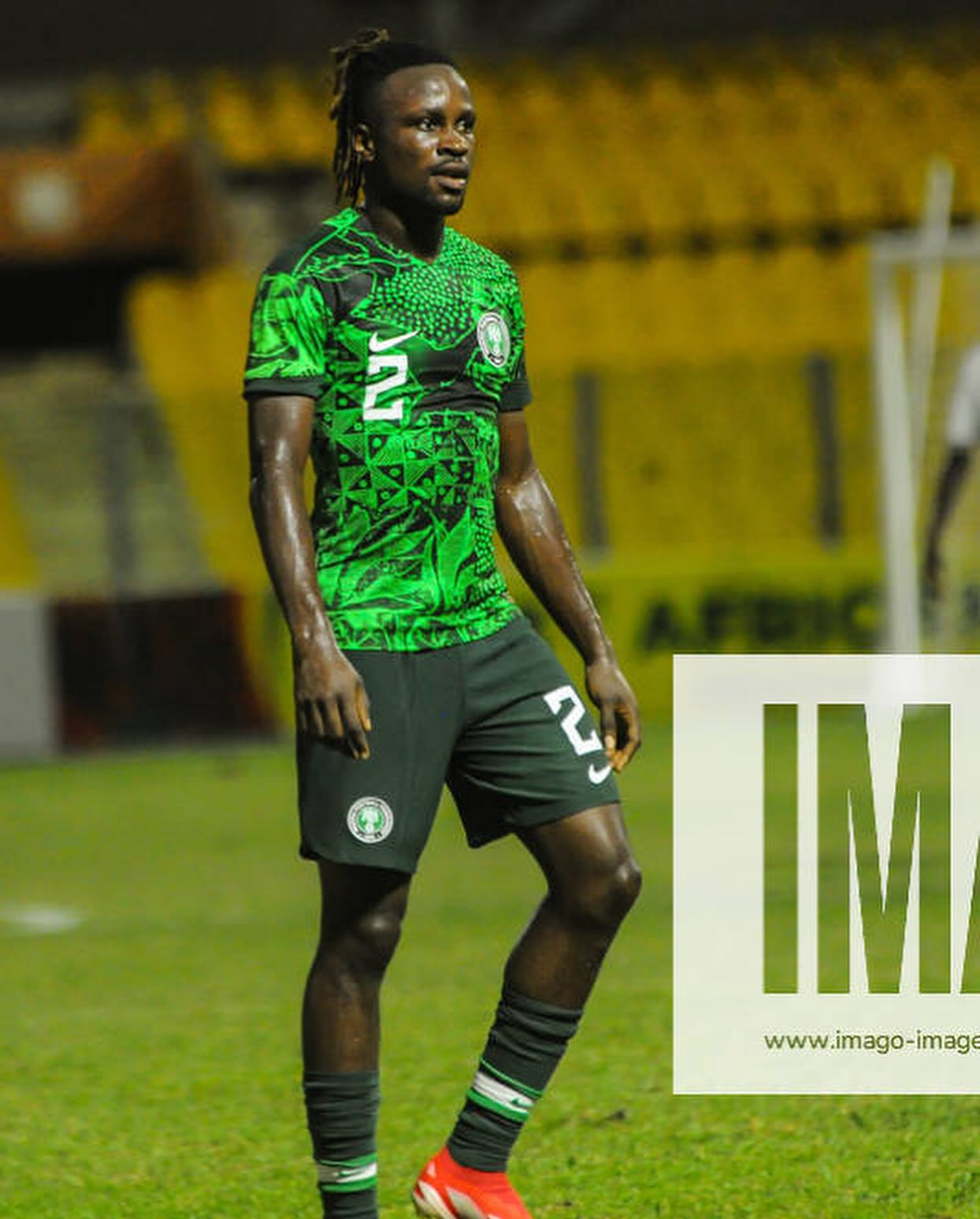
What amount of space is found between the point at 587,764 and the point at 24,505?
995 centimetres

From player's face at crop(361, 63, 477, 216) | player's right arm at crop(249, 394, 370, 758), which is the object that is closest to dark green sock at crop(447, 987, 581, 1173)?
player's right arm at crop(249, 394, 370, 758)

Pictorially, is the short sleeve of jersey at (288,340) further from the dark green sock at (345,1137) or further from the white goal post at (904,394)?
the white goal post at (904,394)

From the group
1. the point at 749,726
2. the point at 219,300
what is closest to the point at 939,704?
the point at 749,726

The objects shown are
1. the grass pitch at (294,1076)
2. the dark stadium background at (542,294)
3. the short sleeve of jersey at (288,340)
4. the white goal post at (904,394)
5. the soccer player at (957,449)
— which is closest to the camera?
the short sleeve of jersey at (288,340)

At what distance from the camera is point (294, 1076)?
566cm

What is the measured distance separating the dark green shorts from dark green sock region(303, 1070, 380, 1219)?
361 mm

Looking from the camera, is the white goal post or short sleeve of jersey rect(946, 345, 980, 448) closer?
short sleeve of jersey rect(946, 345, 980, 448)

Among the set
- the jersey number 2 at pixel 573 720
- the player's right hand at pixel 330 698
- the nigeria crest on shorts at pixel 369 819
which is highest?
the player's right hand at pixel 330 698

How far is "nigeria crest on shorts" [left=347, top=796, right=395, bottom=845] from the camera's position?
369cm

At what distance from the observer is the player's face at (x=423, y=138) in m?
3.79

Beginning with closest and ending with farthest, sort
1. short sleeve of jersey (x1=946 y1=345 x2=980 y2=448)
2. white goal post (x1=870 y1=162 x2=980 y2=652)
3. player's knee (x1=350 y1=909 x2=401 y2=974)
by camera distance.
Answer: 1. player's knee (x1=350 y1=909 x2=401 y2=974)
2. short sleeve of jersey (x1=946 y1=345 x2=980 y2=448)
3. white goal post (x1=870 y1=162 x2=980 y2=652)

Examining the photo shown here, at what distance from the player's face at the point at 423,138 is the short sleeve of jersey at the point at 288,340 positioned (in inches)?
9.6

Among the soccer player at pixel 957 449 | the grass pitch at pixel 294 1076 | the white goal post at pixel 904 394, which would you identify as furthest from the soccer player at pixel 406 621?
the white goal post at pixel 904 394

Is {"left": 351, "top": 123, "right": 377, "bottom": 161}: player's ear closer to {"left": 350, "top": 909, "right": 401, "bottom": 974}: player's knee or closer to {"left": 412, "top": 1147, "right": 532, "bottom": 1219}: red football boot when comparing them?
{"left": 350, "top": 909, "right": 401, "bottom": 974}: player's knee
